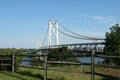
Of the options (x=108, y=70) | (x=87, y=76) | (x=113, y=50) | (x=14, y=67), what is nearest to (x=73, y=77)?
(x=87, y=76)

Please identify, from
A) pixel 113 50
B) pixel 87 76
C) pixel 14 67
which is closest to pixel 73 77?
pixel 87 76

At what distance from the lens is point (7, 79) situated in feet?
51.1

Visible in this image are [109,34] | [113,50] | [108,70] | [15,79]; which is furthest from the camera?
[109,34]

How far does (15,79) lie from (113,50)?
24321mm

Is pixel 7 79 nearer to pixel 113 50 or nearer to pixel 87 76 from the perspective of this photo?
pixel 87 76

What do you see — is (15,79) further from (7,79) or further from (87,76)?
(87,76)

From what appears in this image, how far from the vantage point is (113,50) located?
3859 centimetres

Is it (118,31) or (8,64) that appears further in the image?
(118,31)

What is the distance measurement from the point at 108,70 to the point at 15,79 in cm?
425

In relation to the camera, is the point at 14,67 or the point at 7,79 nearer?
the point at 7,79

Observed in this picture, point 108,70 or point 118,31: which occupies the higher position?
point 118,31

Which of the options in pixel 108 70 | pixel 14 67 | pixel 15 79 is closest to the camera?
pixel 15 79

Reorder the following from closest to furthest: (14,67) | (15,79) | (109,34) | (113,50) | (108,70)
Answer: (15,79) < (108,70) < (14,67) < (113,50) < (109,34)

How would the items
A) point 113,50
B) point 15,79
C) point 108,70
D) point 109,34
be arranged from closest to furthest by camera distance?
point 15,79, point 108,70, point 113,50, point 109,34
